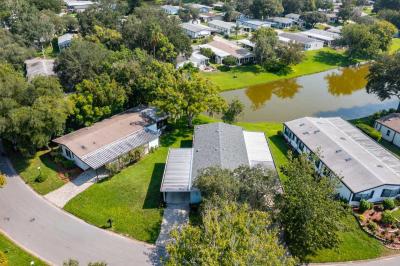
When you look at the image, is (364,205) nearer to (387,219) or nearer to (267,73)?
(387,219)

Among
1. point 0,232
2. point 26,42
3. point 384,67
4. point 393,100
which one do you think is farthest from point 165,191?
point 26,42

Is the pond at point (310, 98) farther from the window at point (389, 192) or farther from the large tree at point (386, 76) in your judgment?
the window at point (389, 192)

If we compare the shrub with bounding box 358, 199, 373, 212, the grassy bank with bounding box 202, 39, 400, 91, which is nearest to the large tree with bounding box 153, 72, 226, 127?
the grassy bank with bounding box 202, 39, 400, 91

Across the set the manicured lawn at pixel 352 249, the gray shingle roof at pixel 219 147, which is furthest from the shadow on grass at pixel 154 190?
the manicured lawn at pixel 352 249

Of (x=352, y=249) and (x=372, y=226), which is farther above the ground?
(x=372, y=226)

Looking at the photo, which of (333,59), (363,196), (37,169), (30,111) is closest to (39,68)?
(30,111)

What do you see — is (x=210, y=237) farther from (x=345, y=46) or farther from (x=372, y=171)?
(x=345, y=46)

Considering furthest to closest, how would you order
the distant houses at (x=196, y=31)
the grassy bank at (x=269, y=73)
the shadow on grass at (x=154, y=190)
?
the distant houses at (x=196, y=31) < the grassy bank at (x=269, y=73) < the shadow on grass at (x=154, y=190)
